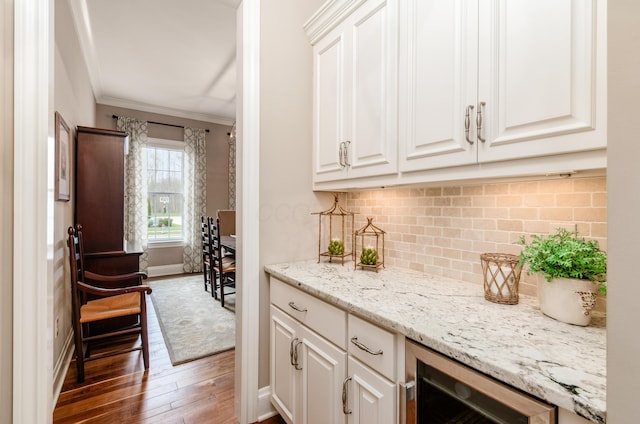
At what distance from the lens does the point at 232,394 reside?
201cm

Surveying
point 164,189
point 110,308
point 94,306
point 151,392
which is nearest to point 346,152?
point 151,392

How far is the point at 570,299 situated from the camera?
0.90 metres

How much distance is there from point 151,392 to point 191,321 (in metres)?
1.18

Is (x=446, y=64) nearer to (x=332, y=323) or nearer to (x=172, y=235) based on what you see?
(x=332, y=323)

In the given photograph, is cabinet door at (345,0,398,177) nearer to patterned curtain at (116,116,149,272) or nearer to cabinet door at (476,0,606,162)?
cabinet door at (476,0,606,162)

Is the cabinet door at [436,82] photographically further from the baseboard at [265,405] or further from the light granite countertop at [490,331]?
the baseboard at [265,405]

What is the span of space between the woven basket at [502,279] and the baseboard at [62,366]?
2.67m

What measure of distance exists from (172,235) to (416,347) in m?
5.47

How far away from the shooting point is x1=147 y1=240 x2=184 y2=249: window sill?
5.16 meters

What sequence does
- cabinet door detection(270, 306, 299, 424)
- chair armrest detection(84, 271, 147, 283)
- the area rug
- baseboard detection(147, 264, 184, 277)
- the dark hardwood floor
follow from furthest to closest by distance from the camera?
baseboard detection(147, 264, 184, 277), the area rug, chair armrest detection(84, 271, 147, 283), the dark hardwood floor, cabinet door detection(270, 306, 299, 424)

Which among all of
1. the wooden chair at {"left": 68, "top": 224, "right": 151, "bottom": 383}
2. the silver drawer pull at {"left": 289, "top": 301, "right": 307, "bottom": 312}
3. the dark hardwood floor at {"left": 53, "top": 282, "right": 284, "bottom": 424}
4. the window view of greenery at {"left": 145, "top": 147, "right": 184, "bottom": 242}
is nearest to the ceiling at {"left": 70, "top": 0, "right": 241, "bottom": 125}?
the window view of greenery at {"left": 145, "top": 147, "right": 184, "bottom": 242}

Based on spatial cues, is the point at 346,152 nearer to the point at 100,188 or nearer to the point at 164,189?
the point at 100,188

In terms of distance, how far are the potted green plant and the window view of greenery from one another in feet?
18.4

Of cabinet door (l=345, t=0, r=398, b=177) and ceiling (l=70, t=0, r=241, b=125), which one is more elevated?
ceiling (l=70, t=0, r=241, b=125)
